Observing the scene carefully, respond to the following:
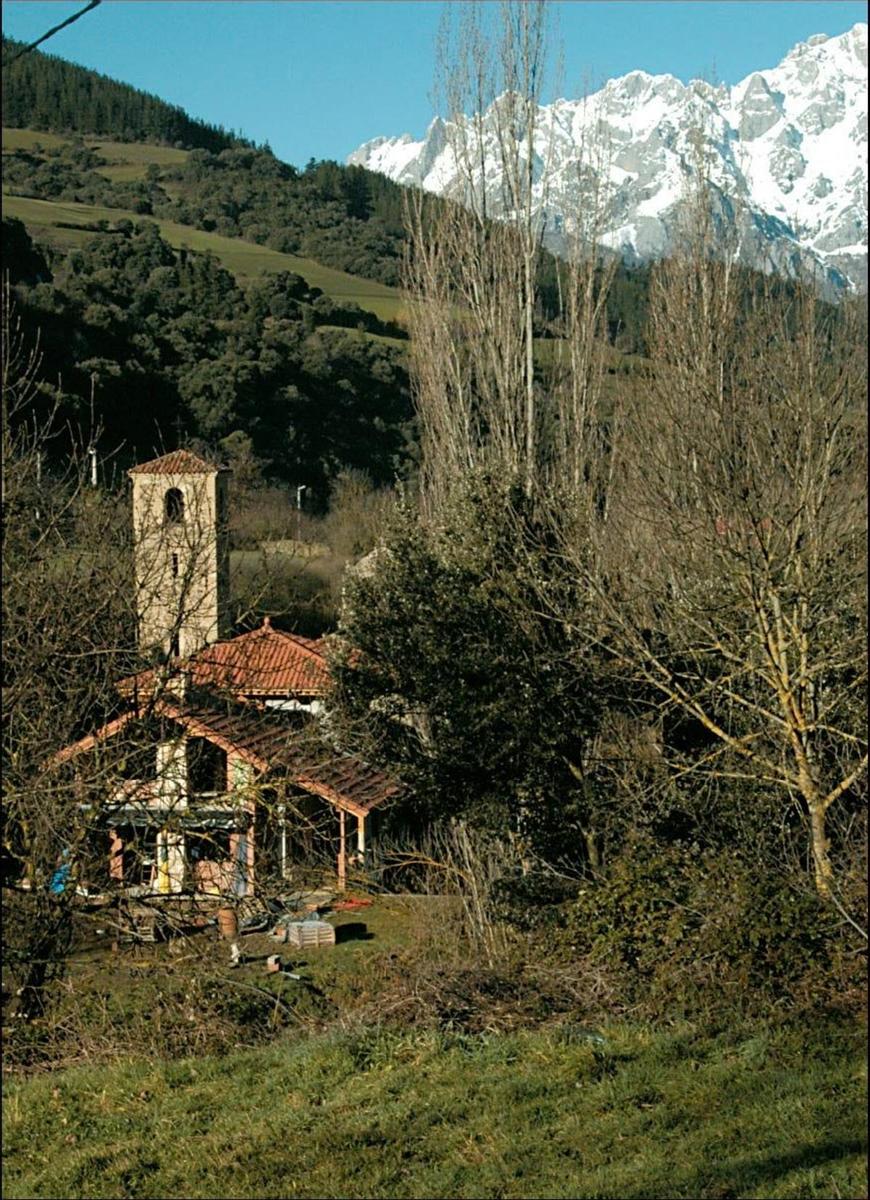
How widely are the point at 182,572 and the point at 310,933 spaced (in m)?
6.81

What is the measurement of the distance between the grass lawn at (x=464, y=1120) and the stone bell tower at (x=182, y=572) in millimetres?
3385

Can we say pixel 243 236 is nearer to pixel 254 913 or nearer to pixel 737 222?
pixel 737 222

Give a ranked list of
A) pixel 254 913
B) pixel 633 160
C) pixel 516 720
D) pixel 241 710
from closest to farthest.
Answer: pixel 254 913 < pixel 241 710 < pixel 516 720 < pixel 633 160

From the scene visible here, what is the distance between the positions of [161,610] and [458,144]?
36.0 feet

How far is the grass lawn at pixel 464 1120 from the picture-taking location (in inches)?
202

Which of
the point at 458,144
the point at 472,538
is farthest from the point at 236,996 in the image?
the point at 458,144

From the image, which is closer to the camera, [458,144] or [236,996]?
[236,996]

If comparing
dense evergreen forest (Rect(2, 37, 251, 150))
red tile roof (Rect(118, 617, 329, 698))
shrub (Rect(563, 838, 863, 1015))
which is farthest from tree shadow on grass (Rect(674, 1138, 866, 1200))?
dense evergreen forest (Rect(2, 37, 251, 150))

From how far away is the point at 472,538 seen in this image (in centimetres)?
1398

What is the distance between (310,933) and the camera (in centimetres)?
1569

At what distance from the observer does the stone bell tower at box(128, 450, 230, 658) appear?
10.1m

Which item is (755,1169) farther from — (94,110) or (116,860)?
(94,110)

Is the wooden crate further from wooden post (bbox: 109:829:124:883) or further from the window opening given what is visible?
wooden post (bbox: 109:829:124:883)

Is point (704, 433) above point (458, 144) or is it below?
below
